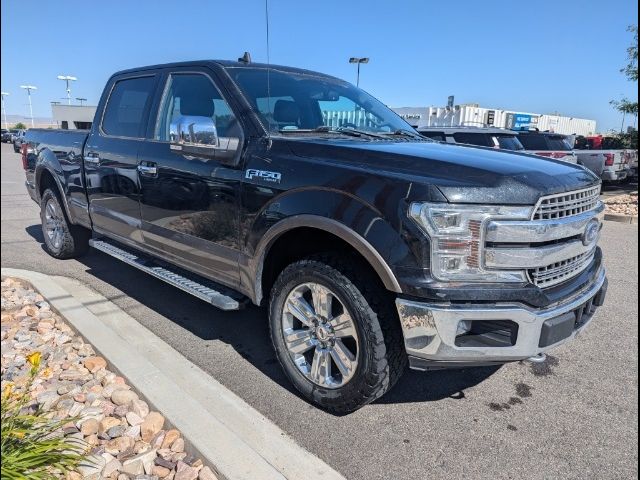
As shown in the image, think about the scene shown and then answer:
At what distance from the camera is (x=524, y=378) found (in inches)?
133

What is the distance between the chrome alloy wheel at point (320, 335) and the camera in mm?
2738

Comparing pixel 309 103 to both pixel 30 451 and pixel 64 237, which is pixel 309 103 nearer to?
pixel 30 451

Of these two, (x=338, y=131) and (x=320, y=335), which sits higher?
(x=338, y=131)

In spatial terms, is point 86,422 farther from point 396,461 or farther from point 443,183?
point 443,183

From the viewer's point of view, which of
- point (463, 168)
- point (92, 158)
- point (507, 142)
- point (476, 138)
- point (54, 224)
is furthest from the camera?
point (476, 138)

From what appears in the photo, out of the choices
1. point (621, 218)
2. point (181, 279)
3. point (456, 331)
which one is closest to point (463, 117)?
point (621, 218)

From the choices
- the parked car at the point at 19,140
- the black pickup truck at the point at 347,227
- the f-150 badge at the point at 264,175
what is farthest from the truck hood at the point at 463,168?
the parked car at the point at 19,140

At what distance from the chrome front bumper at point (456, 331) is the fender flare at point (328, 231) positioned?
0.14m

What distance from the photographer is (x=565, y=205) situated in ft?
8.38

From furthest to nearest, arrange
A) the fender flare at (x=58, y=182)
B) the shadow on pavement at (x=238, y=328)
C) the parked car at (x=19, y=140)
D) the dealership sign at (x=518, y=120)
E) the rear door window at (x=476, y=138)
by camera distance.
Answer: the dealership sign at (x=518, y=120), the rear door window at (x=476, y=138), the parked car at (x=19, y=140), the fender flare at (x=58, y=182), the shadow on pavement at (x=238, y=328)

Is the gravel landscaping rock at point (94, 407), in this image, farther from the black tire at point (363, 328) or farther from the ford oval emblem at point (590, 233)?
the ford oval emblem at point (590, 233)

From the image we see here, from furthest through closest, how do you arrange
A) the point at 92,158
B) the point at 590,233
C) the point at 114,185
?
1. the point at 92,158
2. the point at 114,185
3. the point at 590,233

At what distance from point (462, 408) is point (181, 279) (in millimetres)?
2225

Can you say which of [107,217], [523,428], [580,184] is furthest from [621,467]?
A: [107,217]
